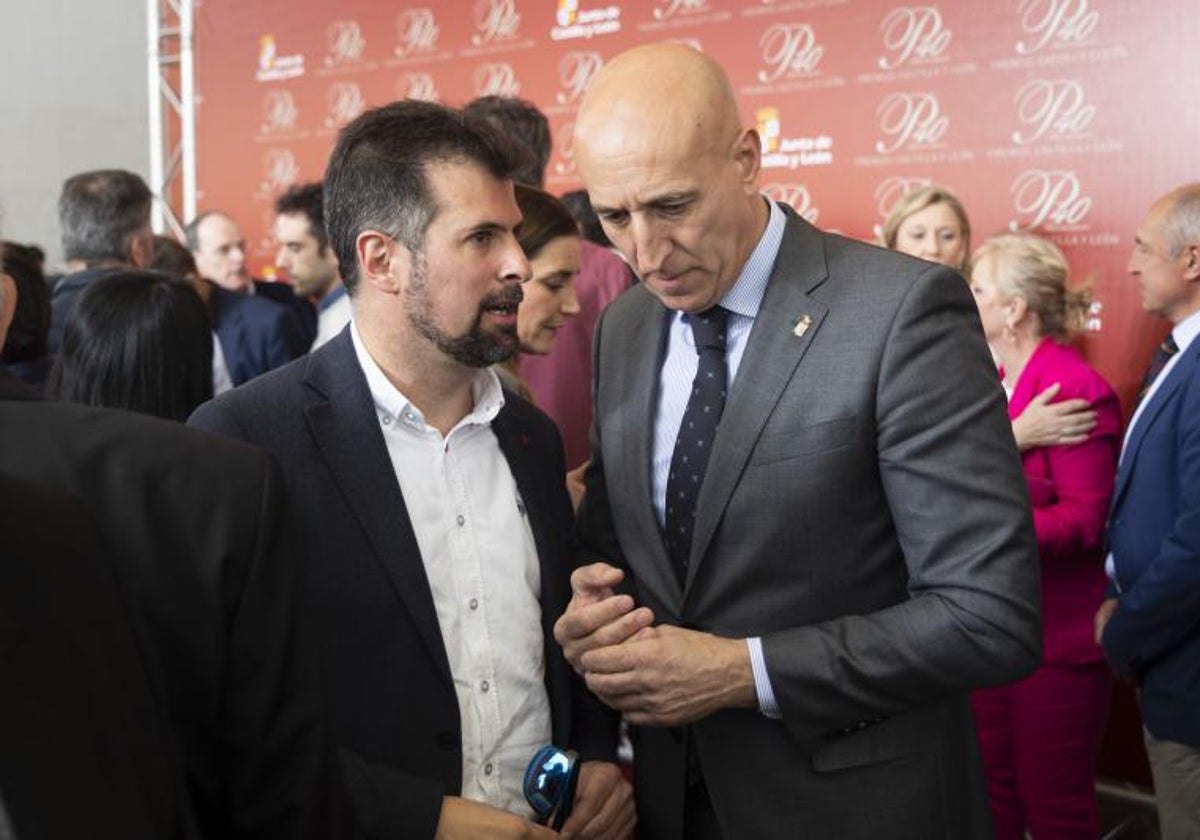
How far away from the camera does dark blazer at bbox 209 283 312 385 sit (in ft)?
14.3

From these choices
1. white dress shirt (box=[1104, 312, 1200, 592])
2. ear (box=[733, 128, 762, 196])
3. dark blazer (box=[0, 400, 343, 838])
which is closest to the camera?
dark blazer (box=[0, 400, 343, 838])

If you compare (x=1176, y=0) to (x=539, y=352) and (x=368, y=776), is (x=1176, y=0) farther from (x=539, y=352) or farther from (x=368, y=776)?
(x=368, y=776)

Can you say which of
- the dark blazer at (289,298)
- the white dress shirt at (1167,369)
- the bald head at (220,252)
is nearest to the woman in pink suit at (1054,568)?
the white dress shirt at (1167,369)

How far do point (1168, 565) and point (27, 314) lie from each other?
2.54 metres

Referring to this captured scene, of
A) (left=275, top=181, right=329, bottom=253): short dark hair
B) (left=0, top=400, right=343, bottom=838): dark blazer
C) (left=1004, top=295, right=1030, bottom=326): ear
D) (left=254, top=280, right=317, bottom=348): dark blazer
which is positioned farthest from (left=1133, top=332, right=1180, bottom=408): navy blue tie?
(left=254, top=280, right=317, bottom=348): dark blazer

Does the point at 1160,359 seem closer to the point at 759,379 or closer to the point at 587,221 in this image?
the point at 587,221

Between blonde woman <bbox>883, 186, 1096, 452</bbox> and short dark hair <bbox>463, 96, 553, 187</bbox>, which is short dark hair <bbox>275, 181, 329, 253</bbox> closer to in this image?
short dark hair <bbox>463, 96, 553, 187</bbox>

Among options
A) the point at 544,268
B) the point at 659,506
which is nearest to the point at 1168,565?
the point at 659,506

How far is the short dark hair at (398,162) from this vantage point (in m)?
1.87

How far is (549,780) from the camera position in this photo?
67.4 inches

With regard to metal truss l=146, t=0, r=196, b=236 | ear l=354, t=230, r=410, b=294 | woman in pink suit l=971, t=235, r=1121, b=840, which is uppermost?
metal truss l=146, t=0, r=196, b=236

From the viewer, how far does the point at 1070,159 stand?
4.03m

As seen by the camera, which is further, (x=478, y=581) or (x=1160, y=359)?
(x=1160, y=359)

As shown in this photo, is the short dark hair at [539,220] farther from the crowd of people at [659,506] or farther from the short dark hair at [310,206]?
the short dark hair at [310,206]
